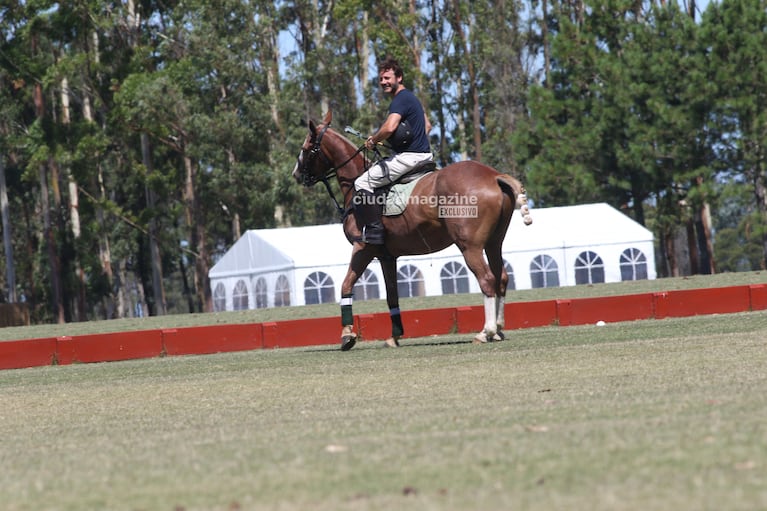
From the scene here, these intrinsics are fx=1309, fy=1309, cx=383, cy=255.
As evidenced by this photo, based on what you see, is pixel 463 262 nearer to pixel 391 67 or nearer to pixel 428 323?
pixel 428 323

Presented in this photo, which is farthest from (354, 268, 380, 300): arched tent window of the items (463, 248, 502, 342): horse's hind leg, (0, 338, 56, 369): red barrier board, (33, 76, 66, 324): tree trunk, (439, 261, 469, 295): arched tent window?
(463, 248, 502, 342): horse's hind leg

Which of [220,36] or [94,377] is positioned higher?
[220,36]

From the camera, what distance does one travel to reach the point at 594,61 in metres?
63.6

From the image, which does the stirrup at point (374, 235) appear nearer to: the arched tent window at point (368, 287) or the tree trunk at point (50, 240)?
the arched tent window at point (368, 287)

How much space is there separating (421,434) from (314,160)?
29.3 ft

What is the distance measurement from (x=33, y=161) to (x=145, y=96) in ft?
20.5

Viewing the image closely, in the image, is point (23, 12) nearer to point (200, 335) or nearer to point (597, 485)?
point (200, 335)

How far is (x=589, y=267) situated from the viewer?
51250mm

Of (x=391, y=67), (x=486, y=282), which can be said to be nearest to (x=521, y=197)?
(x=486, y=282)

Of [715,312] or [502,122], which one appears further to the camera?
[502,122]

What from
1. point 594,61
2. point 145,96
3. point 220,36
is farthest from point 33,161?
point 594,61

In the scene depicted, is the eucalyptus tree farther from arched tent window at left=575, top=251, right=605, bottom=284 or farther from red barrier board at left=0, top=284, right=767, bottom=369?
red barrier board at left=0, top=284, right=767, bottom=369

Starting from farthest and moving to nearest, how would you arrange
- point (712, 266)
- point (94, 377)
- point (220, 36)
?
point (220, 36), point (712, 266), point (94, 377)

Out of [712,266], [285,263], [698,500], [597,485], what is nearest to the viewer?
[698,500]
